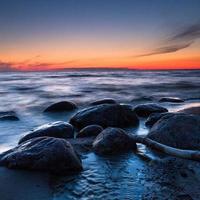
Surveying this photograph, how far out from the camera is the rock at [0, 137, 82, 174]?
13.9 ft

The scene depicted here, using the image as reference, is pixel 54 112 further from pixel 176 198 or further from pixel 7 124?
pixel 176 198

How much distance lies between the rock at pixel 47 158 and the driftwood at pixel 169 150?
149 cm

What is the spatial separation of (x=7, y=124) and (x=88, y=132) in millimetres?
3114

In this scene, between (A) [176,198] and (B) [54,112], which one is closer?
(A) [176,198]

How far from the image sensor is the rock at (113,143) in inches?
199

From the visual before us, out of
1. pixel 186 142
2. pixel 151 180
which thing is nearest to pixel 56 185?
pixel 151 180

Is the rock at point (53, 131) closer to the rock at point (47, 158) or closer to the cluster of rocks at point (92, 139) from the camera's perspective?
the cluster of rocks at point (92, 139)

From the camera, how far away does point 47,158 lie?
4270 mm

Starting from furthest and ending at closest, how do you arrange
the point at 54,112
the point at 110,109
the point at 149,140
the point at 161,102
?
the point at 161,102 < the point at 54,112 < the point at 110,109 < the point at 149,140

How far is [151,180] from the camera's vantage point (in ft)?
12.6

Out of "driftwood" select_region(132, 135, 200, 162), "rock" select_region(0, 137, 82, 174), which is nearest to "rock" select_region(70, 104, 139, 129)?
"driftwood" select_region(132, 135, 200, 162)

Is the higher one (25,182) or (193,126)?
(193,126)

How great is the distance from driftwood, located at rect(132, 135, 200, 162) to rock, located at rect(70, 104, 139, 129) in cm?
221

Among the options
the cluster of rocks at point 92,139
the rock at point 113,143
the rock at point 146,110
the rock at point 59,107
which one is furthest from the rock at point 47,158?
the rock at point 59,107
